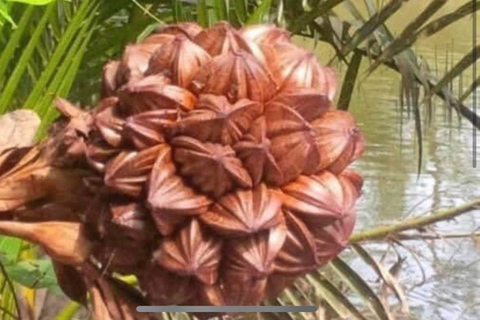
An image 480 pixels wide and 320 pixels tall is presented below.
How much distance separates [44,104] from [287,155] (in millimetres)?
405

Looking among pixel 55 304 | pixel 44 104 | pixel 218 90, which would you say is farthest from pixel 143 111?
pixel 55 304

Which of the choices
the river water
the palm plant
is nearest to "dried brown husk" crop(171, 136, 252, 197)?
the palm plant

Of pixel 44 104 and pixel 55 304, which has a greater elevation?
pixel 44 104

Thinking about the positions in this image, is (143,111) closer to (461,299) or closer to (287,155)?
(287,155)

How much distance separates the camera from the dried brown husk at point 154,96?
39cm

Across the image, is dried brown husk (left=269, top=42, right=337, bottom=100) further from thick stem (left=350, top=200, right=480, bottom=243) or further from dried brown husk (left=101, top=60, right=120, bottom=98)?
thick stem (left=350, top=200, right=480, bottom=243)

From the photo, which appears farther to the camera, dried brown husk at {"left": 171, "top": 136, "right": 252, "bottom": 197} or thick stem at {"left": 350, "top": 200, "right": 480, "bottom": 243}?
thick stem at {"left": 350, "top": 200, "right": 480, "bottom": 243}

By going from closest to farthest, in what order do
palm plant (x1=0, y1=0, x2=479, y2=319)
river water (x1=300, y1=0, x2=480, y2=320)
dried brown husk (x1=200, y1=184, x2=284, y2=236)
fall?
dried brown husk (x1=200, y1=184, x2=284, y2=236)
palm plant (x1=0, y1=0, x2=479, y2=319)
river water (x1=300, y1=0, x2=480, y2=320)

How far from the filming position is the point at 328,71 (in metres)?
0.43

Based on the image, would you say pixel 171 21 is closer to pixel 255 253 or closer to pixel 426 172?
pixel 255 253

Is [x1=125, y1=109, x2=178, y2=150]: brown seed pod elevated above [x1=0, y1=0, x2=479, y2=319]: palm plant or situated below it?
above

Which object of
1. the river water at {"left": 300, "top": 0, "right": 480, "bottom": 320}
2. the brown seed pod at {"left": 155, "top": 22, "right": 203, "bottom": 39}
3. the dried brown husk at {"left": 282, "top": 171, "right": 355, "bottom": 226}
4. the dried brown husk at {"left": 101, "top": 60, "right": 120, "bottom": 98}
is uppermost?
the brown seed pod at {"left": 155, "top": 22, "right": 203, "bottom": 39}

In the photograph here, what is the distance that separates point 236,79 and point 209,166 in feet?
0.13

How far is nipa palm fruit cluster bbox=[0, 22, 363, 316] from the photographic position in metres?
0.38
